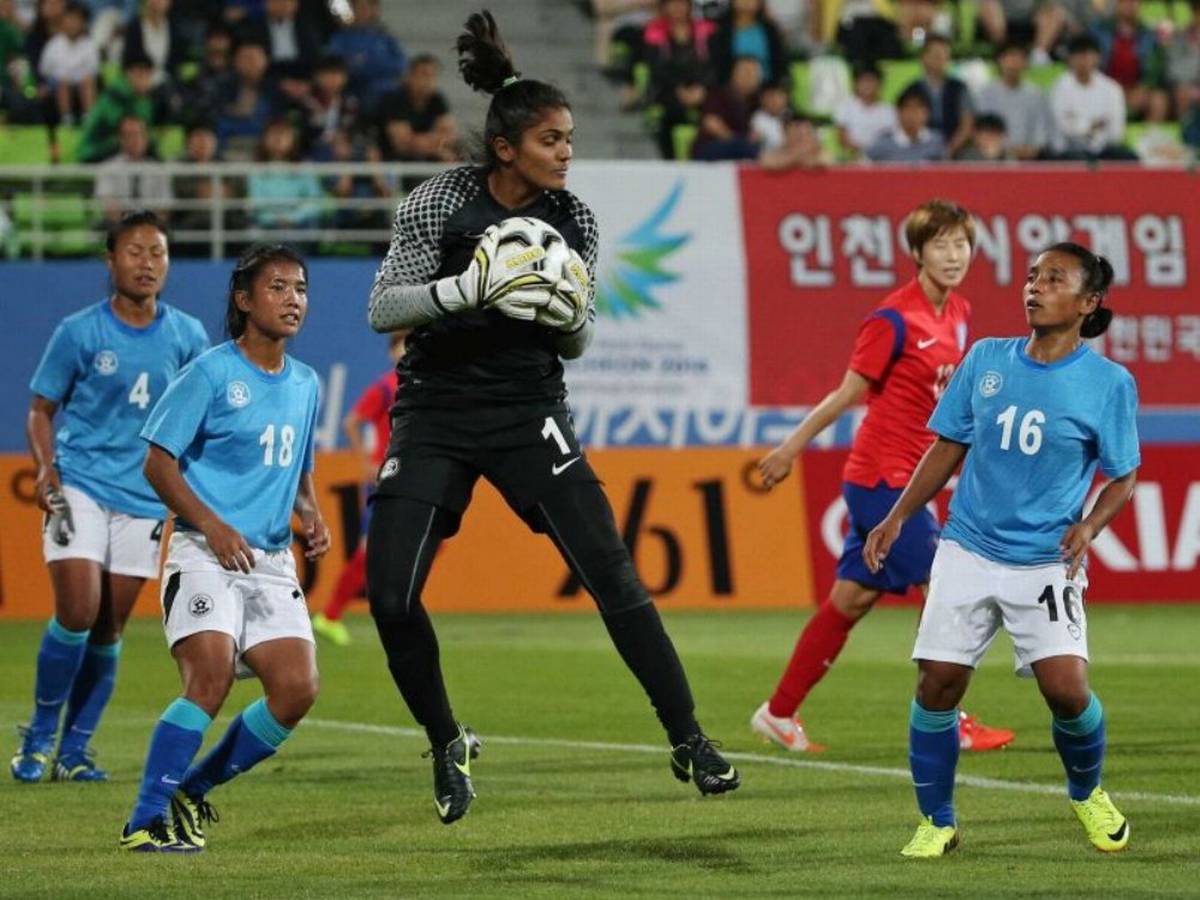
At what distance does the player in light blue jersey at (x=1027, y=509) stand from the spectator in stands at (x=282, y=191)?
14346 mm

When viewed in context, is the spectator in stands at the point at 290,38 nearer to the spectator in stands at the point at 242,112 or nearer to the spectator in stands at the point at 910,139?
the spectator in stands at the point at 242,112

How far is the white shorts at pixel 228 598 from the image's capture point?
7.84 meters

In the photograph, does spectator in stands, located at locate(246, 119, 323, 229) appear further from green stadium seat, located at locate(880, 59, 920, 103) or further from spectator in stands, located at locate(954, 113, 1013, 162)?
green stadium seat, located at locate(880, 59, 920, 103)

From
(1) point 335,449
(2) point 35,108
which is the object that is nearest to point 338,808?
(1) point 335,449

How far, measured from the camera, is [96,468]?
991 cm

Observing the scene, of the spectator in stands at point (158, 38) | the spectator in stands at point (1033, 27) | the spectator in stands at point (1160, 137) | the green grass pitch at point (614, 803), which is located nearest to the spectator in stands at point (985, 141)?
the spectator in stands at point (1160, 137)

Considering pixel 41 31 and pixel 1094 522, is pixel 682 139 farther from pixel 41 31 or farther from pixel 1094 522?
pixel 1094 522

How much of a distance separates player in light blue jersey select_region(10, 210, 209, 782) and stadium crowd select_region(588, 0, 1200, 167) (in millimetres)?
13083

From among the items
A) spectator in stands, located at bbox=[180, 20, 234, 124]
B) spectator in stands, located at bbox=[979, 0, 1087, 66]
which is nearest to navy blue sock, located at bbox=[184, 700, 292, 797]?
spectator in stands, located at bbox=[180, 20, 234, 124]

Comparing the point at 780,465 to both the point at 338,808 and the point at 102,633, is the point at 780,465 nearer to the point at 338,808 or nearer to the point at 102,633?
the point at 338,808

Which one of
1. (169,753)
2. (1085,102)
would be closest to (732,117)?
(1085,102)

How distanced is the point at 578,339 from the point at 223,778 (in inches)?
72.7

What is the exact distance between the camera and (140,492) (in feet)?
32.6

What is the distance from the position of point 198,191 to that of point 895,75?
299 inches
